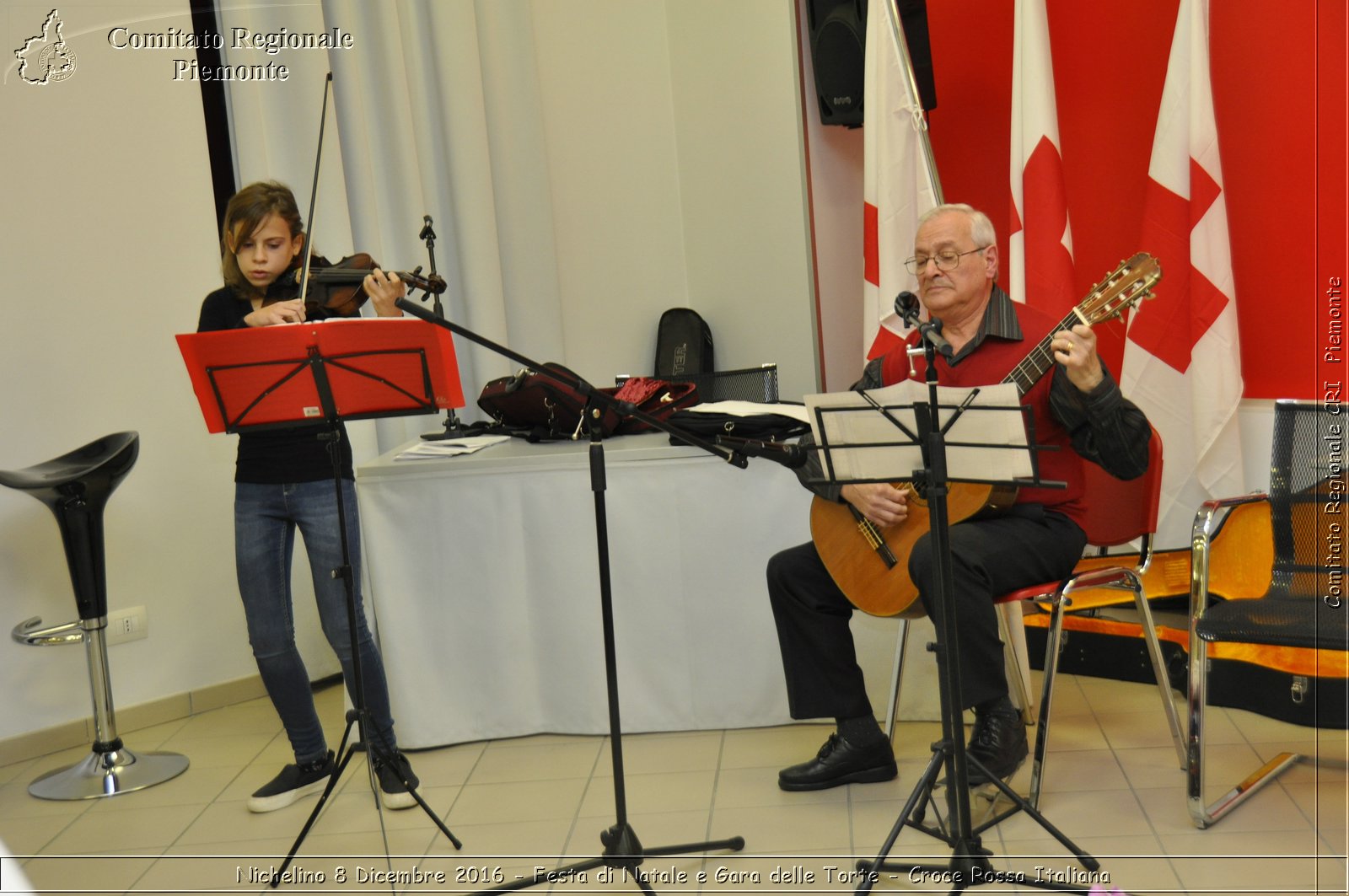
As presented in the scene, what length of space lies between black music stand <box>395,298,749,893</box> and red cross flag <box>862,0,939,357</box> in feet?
5.25

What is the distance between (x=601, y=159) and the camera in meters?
4.49

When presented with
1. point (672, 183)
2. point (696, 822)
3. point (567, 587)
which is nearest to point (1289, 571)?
point (696, 822)

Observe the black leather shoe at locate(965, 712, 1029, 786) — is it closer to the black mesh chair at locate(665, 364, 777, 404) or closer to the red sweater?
the red sweater

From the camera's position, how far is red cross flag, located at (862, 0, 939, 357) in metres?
3.56

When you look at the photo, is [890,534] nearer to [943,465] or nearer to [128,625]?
[943,465]

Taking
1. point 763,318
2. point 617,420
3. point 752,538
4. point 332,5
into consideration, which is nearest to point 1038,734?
point 752,538

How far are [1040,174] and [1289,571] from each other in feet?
4.86

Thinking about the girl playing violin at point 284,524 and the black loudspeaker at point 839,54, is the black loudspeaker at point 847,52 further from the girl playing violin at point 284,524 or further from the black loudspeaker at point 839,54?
the girl playing violin at point 284,524

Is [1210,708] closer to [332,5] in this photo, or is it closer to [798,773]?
[798,773]

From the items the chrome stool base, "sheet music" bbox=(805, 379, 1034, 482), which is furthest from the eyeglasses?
the chrome stool base

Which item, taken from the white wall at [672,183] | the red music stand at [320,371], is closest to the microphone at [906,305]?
the red music stand at [320,371]

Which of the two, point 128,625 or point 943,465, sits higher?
point 943,465

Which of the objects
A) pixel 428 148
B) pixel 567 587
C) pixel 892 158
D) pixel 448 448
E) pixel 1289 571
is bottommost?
pixel 567 587

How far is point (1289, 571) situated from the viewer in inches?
94.2
